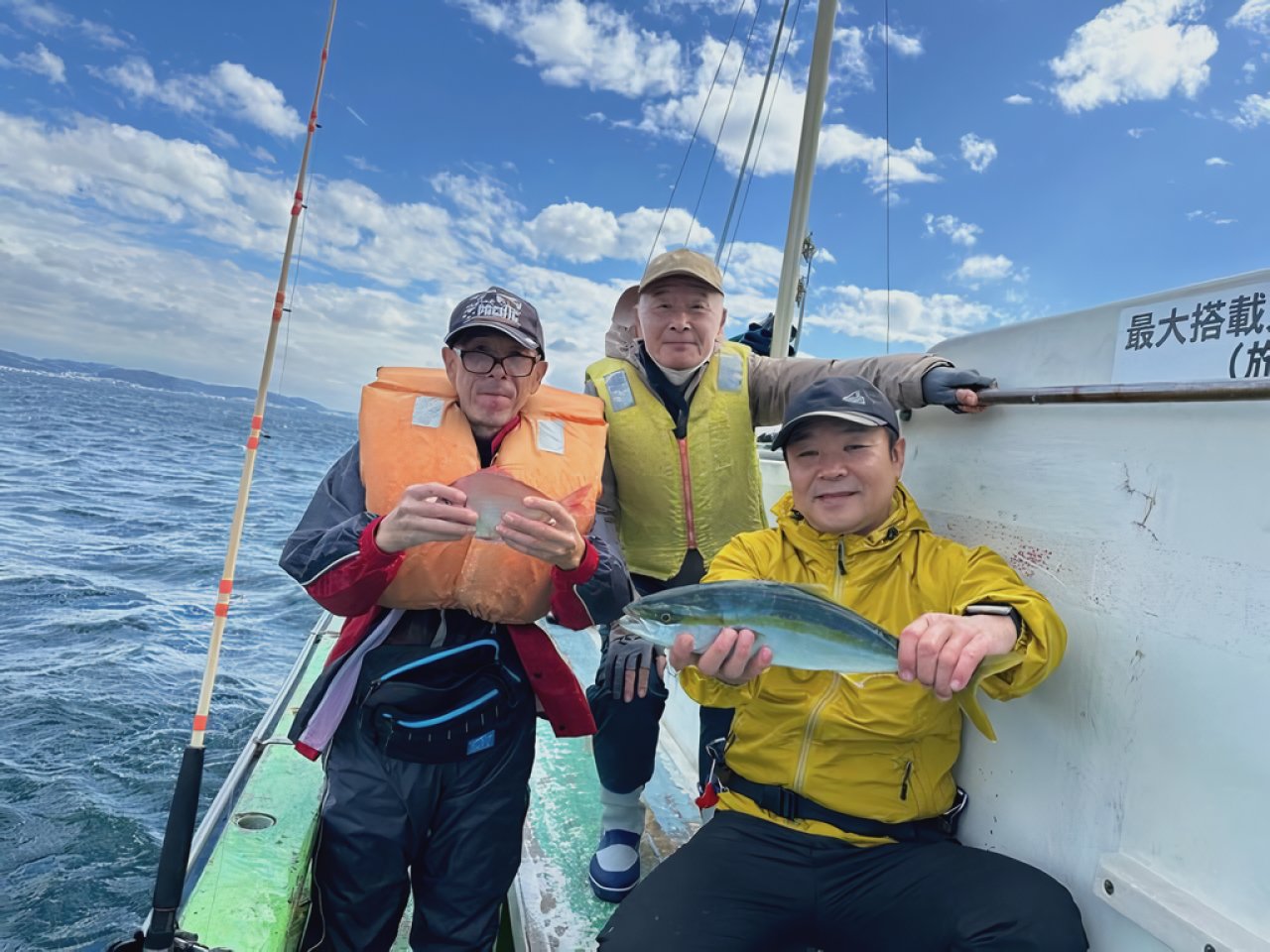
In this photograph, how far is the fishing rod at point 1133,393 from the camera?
1667mm

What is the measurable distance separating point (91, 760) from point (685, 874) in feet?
16.8

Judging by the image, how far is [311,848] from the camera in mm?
2855

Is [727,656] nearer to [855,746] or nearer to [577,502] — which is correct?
[855,746]

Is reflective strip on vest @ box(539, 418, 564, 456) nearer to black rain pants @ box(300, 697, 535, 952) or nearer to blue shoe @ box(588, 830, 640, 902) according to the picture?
black rain pants @ box(300, 697, 535, 952)

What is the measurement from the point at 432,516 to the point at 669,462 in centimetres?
132

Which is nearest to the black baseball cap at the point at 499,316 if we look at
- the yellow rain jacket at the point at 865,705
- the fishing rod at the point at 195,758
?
the fishing rod at the point at 195,758

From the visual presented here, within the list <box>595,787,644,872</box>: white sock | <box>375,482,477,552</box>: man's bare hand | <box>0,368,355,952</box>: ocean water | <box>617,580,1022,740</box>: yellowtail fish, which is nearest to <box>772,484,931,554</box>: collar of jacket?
<box>617,580,1022,740</box>: yellowtail fish

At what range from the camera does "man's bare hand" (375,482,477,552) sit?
2320 mm

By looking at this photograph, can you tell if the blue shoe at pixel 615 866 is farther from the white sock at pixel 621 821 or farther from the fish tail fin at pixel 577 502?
Answer: the fish tail fin at pixel 577 502

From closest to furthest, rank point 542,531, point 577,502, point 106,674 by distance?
point 542,531, point 577,502, point 106,674

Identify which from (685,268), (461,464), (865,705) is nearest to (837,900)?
(865,705)

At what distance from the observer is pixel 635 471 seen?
342 centimetres

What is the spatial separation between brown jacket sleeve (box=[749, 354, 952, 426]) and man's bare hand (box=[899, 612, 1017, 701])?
1.02 metres

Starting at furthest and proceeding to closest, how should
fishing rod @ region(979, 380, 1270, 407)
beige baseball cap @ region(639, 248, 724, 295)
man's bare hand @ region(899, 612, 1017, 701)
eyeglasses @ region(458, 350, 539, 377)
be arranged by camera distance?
beige baseball cap @ region(639, 248, 724, 295), eyeglasses @ region(458, 350, 539, 377), man's bare hand @ region(899, 612, 1017, 701), fishing rod @ region(979, 380, 1270, 407)
